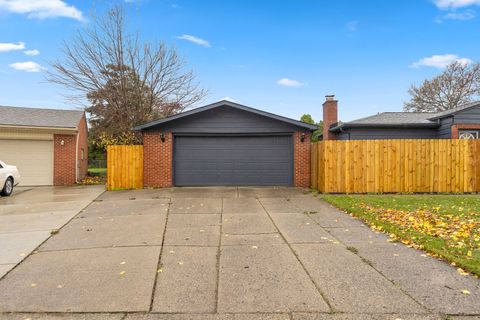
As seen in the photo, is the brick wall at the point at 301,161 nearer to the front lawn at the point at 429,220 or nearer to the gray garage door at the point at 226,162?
the gray garage door at the point at 226,162

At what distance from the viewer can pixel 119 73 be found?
57.6 ft

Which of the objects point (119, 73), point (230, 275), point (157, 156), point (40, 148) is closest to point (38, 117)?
point (40, 148)

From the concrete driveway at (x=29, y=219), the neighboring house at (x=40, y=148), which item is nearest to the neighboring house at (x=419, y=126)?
the concrete driveway at (x=29, y=219)

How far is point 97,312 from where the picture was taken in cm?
289

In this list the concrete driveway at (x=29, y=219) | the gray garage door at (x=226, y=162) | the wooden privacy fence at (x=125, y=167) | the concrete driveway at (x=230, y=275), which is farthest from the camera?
the gray garage door at (x=226, y=162)

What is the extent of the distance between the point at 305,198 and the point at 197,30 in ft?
34.0

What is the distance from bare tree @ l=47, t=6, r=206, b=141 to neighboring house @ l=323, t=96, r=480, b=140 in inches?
396

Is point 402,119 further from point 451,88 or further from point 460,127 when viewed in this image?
point 451,88

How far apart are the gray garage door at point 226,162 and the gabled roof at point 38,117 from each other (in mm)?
5668

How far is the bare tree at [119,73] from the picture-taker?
17062 mm

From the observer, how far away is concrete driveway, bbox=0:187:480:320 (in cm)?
293

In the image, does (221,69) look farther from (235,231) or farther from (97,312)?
(97,312)

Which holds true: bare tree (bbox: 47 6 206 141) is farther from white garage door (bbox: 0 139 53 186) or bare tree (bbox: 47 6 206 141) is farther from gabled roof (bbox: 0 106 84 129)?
white garage door (bbox: 0 139 53 186)

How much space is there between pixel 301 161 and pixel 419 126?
6.47 metres
